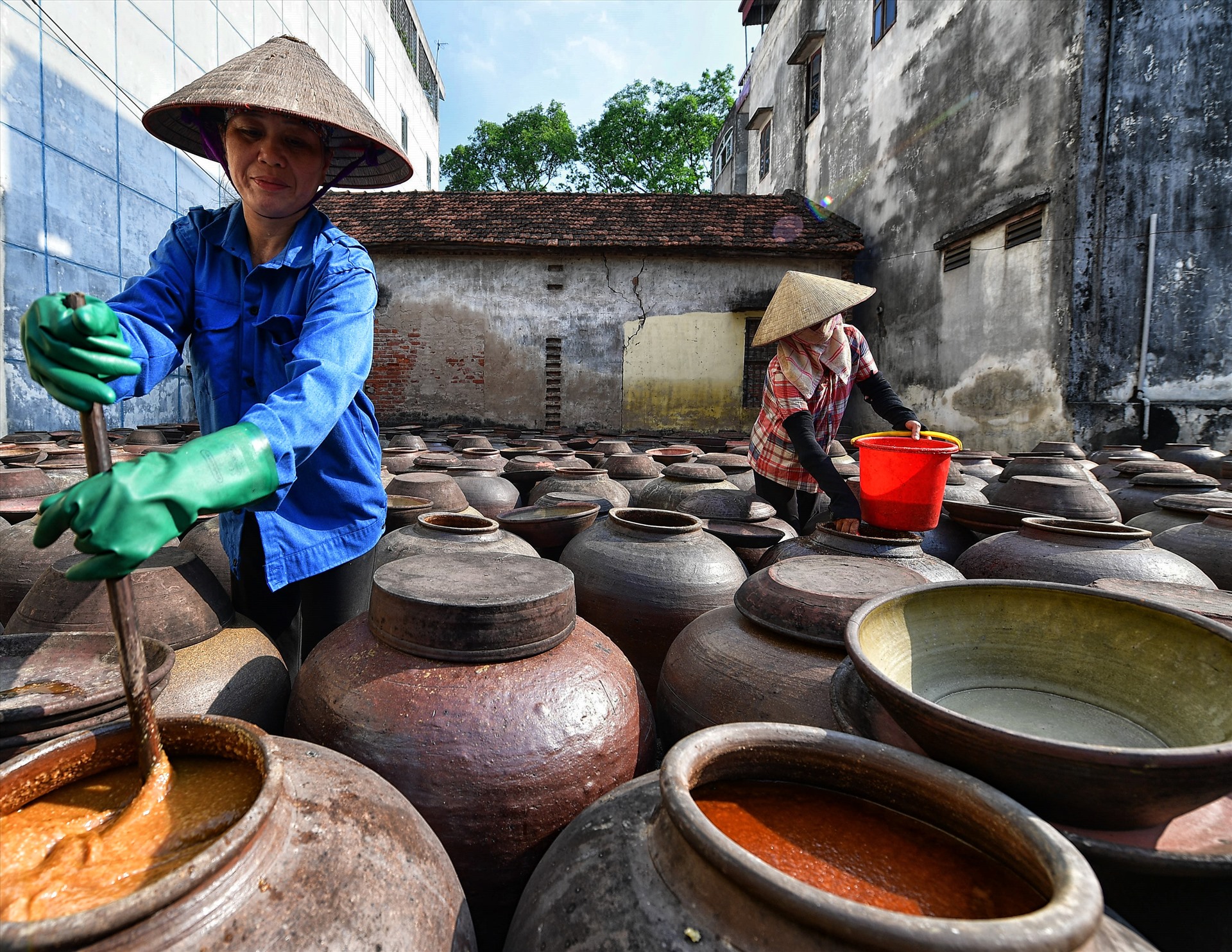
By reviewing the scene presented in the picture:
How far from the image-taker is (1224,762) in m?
0.91

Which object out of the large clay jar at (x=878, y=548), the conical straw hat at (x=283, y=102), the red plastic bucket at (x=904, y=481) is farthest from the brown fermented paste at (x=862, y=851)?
the conical straw hat at (x=283, y=102)

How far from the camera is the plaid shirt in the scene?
385 centimetres

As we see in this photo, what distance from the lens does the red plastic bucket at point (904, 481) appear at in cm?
272

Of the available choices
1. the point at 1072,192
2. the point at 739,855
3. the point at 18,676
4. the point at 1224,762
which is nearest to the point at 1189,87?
the point at 1072,192

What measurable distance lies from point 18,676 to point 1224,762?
2162mm

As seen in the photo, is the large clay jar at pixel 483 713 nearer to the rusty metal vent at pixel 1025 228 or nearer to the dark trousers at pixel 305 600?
the dark trousers at pixel 305 600

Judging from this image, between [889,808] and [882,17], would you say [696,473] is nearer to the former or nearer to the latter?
[889,808]

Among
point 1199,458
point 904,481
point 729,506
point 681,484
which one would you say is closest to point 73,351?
point 904,481

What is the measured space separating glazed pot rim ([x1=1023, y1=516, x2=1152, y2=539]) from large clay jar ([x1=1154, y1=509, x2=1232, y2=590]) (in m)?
0.42

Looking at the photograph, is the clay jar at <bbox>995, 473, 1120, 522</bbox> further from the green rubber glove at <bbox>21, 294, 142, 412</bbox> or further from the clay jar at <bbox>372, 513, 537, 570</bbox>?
the green rubber glove at <bbox>21, 294, 142, 412</bbox>

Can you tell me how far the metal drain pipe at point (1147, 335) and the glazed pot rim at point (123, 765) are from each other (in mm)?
9128

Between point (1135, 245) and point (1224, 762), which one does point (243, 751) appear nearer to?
point (1224, 762)

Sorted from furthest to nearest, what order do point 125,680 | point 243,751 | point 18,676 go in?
point 18,676
point 243,751
point 125,680

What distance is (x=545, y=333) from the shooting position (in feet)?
41.9
